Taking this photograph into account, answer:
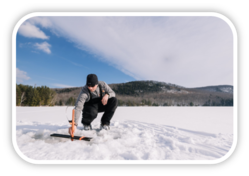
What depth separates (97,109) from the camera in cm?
295

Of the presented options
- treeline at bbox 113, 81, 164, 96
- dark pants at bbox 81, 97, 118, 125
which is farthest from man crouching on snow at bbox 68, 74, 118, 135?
treeline at bbox 113, 81, 164, 96

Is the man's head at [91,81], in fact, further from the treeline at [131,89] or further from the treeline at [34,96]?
the treeline at [131,89]

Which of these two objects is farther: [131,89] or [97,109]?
[131,89]

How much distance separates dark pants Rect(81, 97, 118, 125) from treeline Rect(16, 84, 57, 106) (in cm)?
2780

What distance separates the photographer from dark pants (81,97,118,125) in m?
2.78

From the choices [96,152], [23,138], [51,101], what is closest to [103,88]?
[96,152]

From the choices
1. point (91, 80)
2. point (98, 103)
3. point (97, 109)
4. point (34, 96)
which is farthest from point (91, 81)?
point (34, 96)

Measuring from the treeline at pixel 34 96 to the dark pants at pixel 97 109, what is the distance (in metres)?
27.8

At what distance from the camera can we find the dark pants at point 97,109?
2.78 m

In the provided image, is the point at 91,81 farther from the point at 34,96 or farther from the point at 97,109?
the point at 34,96

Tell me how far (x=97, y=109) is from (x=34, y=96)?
29.1 meters

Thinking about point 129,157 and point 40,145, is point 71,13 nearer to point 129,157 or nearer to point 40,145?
point 40,145

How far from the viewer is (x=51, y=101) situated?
2723 centimetres

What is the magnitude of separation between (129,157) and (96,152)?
44cm
